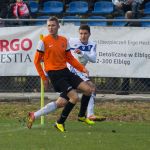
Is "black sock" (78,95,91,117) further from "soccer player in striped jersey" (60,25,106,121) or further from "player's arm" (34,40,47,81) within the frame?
"player's arm" (34,40,47,81)

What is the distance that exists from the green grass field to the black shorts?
0.84 m

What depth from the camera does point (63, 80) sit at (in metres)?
12.9

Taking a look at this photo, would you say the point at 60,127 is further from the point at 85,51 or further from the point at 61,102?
the point at 85,51

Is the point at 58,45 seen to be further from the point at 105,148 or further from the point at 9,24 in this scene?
the point at 9,24

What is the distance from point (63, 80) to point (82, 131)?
1061mm

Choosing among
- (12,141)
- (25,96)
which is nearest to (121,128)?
(12,141)

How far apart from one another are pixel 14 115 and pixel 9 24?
10.4 feet

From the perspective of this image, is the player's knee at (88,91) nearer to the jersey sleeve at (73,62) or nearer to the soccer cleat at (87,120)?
the jersey sleeve at (73,62)

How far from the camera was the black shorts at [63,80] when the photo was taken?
508 inches

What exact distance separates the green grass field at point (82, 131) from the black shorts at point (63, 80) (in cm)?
84

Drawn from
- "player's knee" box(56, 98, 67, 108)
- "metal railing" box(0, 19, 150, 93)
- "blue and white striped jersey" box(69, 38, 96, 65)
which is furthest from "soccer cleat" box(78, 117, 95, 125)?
"metal railing" box(0, 19, 150, 93)

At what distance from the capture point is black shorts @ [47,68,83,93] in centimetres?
1289

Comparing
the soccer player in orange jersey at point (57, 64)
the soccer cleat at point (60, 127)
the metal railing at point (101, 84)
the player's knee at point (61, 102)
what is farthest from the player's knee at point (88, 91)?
the metal railing at point (101, 84)

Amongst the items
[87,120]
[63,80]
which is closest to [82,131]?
[63,80]
